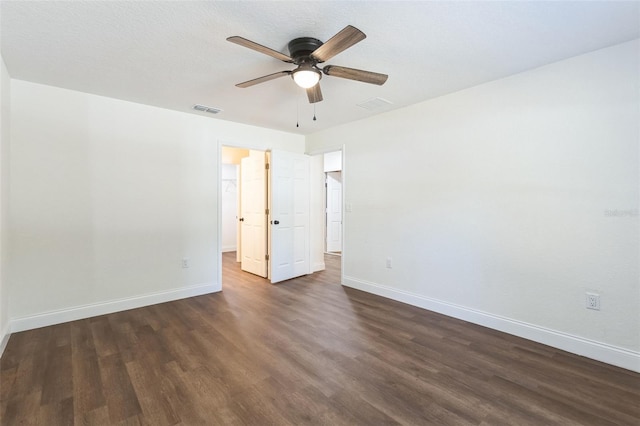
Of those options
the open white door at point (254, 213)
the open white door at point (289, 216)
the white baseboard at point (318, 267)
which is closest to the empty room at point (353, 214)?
the open white door at point (289, 216)

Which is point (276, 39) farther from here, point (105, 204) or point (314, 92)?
point (105, 204)

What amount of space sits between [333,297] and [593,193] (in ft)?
9.61

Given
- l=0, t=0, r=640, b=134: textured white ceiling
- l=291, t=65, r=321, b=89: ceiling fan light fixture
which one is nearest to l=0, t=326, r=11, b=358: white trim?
l=0, t=0, r=640, b=134: textured white ceiling

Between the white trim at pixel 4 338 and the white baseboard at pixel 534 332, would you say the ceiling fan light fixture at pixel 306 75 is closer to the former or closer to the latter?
the white baseboard at pixel 534 332

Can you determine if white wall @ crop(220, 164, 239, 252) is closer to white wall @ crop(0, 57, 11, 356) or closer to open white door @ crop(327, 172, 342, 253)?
open white door @ crop(327, 172, 342, 253)

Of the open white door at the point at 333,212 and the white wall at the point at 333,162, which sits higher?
the white wall at the point at 333,162

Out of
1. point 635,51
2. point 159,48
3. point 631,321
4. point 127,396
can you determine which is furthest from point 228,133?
point 631,321

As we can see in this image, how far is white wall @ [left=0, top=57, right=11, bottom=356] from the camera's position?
2.44 meters

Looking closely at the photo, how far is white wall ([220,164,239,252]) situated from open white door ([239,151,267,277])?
101 inches

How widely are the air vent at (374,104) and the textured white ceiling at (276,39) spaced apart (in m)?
0.29

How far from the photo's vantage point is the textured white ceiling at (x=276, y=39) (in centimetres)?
179

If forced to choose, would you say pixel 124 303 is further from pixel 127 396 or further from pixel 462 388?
pixel 462 388

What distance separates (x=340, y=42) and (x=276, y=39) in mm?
624

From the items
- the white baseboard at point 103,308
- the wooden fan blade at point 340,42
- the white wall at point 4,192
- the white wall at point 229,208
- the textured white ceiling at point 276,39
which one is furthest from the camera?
the white wall at point 229,208
